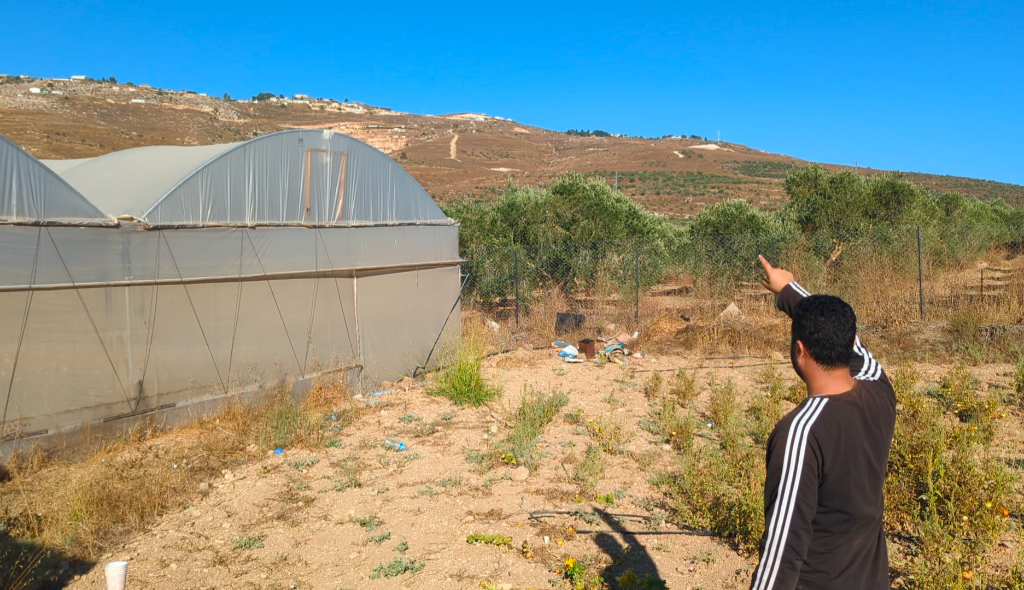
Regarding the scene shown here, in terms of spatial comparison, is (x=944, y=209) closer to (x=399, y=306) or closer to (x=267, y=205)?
(x=399, y=306)

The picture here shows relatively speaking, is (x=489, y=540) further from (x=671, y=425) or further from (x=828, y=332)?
(x=828, y=332)

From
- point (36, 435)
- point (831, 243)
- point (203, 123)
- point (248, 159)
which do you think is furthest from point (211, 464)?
point (203, 123)

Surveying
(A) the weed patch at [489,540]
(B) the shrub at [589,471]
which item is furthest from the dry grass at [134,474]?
(B) the shrub at [589,471]

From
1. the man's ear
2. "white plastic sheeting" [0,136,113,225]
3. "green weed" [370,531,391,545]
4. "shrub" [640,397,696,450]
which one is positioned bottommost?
"green weed" [370,531,391,545]

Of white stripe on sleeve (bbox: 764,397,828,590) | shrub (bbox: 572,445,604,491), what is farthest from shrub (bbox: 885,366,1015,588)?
shrub (bbox: 572,445,604,491)

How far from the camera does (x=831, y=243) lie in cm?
1709

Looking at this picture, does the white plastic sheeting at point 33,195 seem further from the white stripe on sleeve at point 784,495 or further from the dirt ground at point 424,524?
the white stripe on sleeve at point 784,495

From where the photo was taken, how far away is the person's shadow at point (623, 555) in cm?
452

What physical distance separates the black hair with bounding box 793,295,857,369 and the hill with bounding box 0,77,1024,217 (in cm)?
3112

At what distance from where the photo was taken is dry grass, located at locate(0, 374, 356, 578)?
5.25m

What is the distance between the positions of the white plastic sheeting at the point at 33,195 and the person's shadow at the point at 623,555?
604cm

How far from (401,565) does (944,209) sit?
27.9 m

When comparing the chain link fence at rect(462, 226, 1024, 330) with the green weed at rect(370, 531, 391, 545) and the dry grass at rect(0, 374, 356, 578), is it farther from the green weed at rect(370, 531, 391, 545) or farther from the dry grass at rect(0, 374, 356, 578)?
the green weed at rect(370, 531, 391, 545)

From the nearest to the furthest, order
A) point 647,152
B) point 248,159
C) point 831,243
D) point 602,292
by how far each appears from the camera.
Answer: point 248,159 → point 602,292 → point 831,243 → point 647,152
